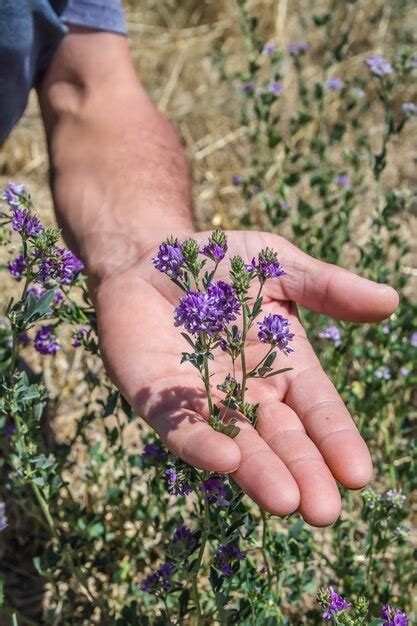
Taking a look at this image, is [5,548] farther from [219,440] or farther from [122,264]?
[219,440]

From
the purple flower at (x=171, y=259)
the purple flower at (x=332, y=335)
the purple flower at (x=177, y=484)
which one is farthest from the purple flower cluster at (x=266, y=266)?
the purple flower at (x=332, y=335)

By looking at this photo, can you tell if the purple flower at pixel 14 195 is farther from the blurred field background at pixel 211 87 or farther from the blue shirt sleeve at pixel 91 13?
the blurred field background at pixel 211 87

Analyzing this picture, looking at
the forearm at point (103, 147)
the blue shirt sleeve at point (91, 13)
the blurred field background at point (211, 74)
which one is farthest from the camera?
the blurred field background at point (211, 74)

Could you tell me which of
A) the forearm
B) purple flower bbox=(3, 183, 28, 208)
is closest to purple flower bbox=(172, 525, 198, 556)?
purple flower bbox=(3, 183, 28, 208)

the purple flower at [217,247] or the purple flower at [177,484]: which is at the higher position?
the purple flower at [217,247]

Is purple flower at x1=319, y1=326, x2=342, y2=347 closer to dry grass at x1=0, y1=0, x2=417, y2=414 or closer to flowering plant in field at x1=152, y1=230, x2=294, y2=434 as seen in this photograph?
flowering plant in field at x1=152, y1=230, x2=294, y2=434

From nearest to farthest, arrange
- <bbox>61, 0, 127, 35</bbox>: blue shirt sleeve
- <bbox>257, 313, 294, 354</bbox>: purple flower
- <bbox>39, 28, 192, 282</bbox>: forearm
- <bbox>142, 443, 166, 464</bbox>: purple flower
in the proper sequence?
1. <bbox>257, 313, 294, 354</bbox>: purple flower
2. <bbox>142, 443, 166, 464</bbox>: purple flower
3. <bbox>39, 28, 192, 282</bbox>: forearm
4. <bbox>61, 0, 127, 35</bbox>: blue shirt sleeve

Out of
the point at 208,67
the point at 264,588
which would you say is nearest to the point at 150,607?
the point at 264,588
